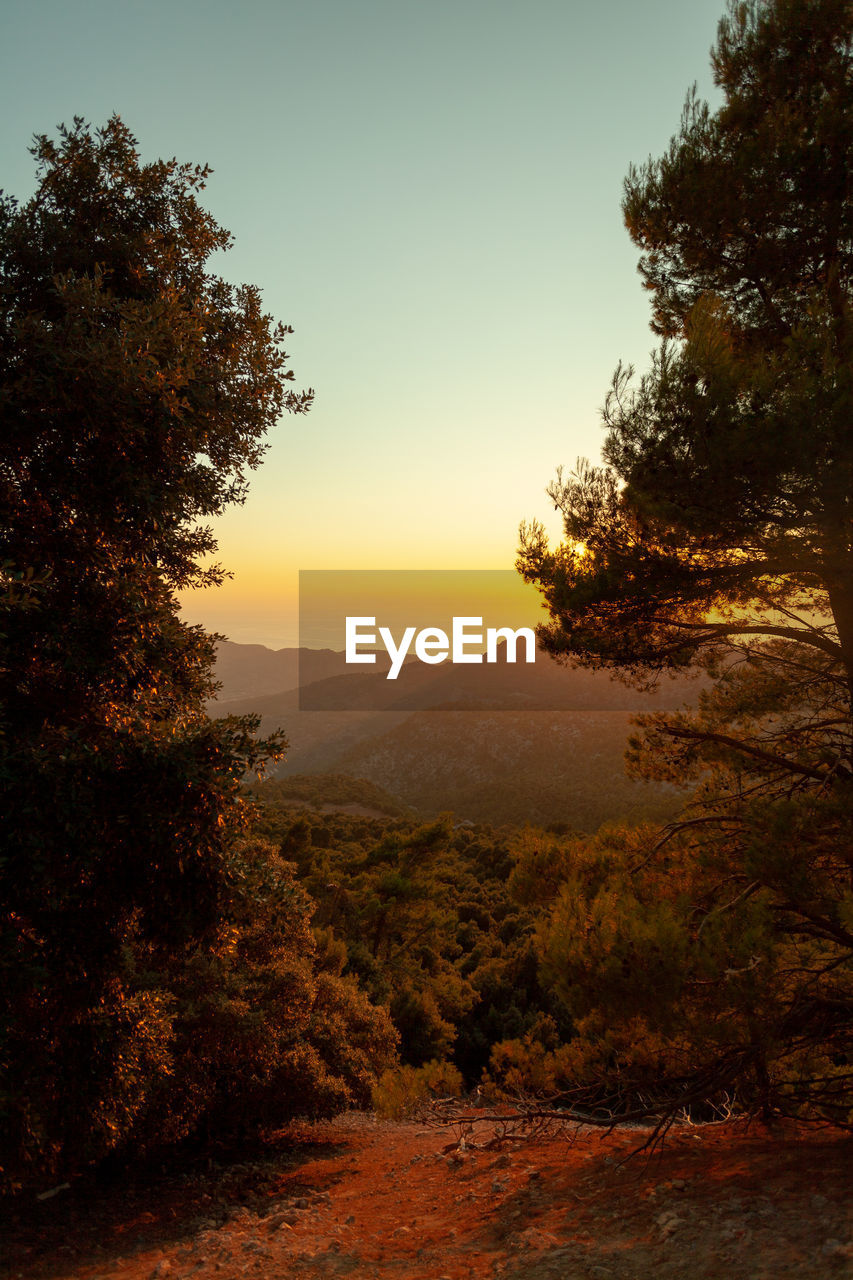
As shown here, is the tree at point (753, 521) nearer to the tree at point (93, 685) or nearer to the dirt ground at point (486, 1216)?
the dirt ground at point (486, 1216)

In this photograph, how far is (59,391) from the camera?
4.97 metres

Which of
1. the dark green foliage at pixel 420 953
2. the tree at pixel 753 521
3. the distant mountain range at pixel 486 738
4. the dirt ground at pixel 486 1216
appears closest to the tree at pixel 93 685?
the dirt ground at pixel 486 1216

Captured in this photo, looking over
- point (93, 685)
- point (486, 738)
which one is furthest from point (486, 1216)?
point (486, 738)

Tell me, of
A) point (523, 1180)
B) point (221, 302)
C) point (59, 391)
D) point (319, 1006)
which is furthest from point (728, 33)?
point (319, 1006)

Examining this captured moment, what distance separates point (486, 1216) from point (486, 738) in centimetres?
7366

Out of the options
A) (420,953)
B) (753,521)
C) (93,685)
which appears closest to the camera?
(93,685)

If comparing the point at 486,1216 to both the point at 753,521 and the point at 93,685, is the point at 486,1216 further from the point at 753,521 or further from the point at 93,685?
the point at 753,521

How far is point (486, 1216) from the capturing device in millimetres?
6242

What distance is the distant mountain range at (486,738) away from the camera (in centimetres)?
5675

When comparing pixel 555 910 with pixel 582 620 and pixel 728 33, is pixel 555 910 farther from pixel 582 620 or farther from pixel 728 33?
pixel 728 33

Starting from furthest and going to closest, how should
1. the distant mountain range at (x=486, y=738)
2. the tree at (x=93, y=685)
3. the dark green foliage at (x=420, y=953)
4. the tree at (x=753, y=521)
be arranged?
the distant mountain range at (x=486, y=738) < the dark green foliage at (x=420, y=953) < the tree at (x=753, y=521) < the tree at (x=93, y=685)

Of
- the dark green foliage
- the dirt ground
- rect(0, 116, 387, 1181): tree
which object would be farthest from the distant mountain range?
rect(0, 116, 387, 1181): tree

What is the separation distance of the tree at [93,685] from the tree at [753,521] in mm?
3910

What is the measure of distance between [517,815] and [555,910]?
167 feet
